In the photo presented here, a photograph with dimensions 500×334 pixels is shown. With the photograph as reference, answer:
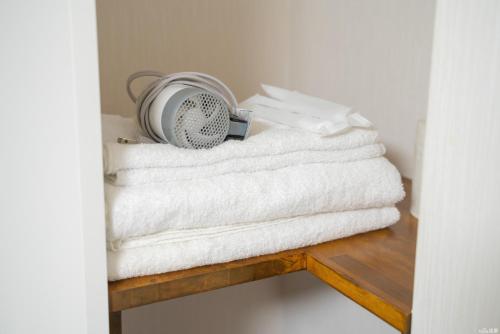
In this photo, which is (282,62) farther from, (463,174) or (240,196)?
(463,174)

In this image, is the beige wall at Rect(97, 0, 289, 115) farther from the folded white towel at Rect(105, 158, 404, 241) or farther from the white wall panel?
the white wall panel

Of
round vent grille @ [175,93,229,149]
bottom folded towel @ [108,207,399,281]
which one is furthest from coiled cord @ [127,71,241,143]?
bottom folded towel @ [108,207,399,281]

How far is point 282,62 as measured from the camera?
3.90 feet

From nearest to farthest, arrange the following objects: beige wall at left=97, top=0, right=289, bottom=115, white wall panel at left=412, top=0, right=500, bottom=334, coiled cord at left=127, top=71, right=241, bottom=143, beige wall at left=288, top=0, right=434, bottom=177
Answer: white wall panel at left=412, top=0, right=500, bottom=334 < coiled cord at left=127, top=71, right=241, bottom=143 < beige wall at left=288, top=0, right=434, bottom=177 < beige wall at left=97, top=0, right=289, bottom=115

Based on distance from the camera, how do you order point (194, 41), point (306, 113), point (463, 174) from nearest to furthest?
point (463, 174)
point (306, 113)
point (194, 41)

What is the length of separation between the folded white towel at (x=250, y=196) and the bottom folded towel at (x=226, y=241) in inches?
0.4

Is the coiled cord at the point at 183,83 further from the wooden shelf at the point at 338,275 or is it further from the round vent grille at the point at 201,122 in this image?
the wooden shelf at the point at 338,275

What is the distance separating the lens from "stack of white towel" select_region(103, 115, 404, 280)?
59 cm

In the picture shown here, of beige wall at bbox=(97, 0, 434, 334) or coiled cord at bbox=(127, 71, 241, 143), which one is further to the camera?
beige wall at bbox=(97, 0, 434, 334)

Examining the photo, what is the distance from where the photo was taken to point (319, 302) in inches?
43.6

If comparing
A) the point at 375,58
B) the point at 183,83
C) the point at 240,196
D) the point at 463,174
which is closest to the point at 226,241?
the point at 240,196

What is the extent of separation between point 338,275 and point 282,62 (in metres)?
0.66

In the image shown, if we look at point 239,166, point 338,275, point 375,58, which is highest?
point 375,58

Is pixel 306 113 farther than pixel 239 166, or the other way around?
pixel 306 113
